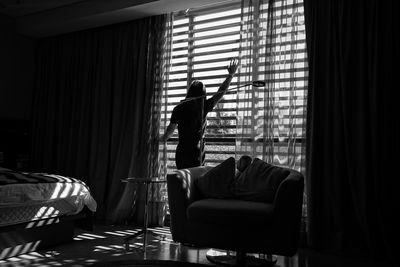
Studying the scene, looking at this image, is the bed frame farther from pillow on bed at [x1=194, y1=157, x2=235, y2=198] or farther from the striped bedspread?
pillow on bed at [x1=194, y1=157, x2=235, y2=198]

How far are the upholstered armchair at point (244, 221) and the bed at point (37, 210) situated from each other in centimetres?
118

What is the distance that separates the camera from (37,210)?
3592 millimetres

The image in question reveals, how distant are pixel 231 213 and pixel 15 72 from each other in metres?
4.89

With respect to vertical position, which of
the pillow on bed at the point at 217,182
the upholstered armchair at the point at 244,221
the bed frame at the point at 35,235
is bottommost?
the bed frame at the point at 35,235

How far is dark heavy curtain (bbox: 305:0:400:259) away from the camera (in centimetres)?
376

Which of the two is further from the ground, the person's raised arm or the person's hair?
A: the person's raised arm

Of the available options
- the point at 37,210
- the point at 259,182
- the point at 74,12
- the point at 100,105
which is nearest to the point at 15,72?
the point at 74,12

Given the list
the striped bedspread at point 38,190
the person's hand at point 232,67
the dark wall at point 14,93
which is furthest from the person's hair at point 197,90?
→ the dark wall at point 14,93

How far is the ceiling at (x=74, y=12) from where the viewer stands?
201 inches

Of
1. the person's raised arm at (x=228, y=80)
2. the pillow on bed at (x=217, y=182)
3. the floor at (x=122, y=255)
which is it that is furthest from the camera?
the person's raised arm at (x=228, y=80)

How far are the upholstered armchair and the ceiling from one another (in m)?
2.59

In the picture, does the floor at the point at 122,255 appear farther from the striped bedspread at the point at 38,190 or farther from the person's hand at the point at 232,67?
the person's hand at the point at 232,67

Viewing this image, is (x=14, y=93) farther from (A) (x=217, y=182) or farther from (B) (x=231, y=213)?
(B) (x=231, y=213)

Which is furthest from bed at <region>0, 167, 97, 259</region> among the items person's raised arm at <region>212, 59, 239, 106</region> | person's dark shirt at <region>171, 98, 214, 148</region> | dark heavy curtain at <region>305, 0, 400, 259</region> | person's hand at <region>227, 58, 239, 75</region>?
dark heavy curtain at <region>305, 0, 400, 259</region>
